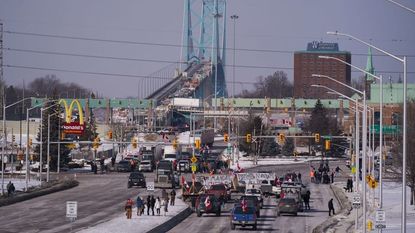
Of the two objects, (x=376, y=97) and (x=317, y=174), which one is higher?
(x=376, y=97)

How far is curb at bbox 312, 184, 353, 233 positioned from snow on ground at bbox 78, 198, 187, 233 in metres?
8.03

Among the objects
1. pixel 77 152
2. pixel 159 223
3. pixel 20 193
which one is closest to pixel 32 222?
pixel 159 223

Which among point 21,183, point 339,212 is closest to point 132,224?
point 339,212

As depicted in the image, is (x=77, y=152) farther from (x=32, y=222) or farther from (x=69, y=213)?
(x=69, y=213)

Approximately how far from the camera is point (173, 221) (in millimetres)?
56281

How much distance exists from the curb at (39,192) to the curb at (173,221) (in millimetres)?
12610

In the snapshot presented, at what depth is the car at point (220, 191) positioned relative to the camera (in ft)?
227

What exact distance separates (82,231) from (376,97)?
118657mm

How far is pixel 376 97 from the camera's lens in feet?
535

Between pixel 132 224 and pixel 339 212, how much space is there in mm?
16864

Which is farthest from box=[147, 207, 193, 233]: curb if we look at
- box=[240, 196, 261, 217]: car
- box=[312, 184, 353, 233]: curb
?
box=[312, 184, 353, 233]: curb

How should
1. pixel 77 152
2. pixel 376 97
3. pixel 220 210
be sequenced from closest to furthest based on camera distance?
pixel 220 210 < pixel 77 152 < pixel 376 97

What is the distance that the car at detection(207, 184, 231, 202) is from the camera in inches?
2726

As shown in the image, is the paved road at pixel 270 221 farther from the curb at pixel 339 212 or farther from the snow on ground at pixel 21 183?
the snow on ground at pixel 21 183
